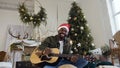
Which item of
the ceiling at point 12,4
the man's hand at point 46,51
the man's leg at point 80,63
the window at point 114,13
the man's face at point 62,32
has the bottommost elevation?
the man's leg at point 80,63

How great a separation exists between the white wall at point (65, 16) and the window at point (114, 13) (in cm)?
11

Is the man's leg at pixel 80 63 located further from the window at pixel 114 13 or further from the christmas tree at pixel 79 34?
the window at pixel 114 13

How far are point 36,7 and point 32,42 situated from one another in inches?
62.1

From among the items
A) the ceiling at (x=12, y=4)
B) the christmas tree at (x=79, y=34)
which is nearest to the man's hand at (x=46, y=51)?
the christmas tree at (x=79, y=34)

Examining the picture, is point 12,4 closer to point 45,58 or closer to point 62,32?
point 62,32

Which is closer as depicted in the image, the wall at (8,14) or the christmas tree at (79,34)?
the christmas tree at (79,34)

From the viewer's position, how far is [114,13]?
11.6ft

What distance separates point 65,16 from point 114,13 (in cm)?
155

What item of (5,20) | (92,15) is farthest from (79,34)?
(5,20)

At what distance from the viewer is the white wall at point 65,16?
142 inches

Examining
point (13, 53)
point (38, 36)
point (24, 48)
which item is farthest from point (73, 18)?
point (13, 53)

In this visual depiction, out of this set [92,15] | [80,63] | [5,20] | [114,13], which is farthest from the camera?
[5,20]

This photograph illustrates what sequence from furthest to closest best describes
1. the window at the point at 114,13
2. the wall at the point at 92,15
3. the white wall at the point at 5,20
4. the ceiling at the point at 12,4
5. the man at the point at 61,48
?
the ceiling at the point at 12,4 → the white wall at the point at 5,20 → the wall at the point at 92,15 → the window at the point at 114,13 → the man at the point at 61,48

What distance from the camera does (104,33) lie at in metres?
3.54
